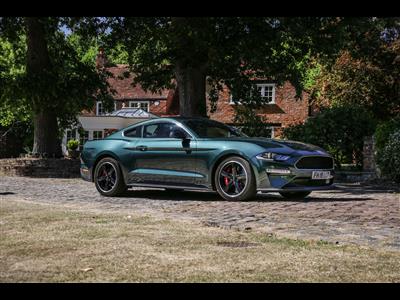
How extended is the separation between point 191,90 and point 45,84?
4.87m

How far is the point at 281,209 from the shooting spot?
31.2 ft

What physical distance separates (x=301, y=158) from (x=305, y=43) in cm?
1044

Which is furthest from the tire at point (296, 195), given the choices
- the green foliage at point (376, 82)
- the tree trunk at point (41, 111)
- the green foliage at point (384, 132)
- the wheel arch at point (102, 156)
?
the green foliage at point (376, 82)

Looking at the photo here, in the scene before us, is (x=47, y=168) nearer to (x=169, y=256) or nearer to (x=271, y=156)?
(x=271, y=156)

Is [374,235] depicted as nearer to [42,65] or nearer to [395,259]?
[395,259]

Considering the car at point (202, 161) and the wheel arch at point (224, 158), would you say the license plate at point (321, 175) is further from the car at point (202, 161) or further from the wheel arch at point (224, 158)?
the wheel arch at point (224, 158)

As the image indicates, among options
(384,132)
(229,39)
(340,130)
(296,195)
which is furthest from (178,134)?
(340,130)

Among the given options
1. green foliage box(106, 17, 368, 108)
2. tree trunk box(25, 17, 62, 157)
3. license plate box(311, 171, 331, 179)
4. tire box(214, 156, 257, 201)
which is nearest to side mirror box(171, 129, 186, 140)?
tire box(214, 156, 257, 201)

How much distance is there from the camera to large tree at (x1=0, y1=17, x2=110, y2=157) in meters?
20.8

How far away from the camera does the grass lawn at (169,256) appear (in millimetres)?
4766

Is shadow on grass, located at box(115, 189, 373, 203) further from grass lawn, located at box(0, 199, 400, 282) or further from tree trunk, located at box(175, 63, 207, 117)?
tree trunk, located at box(175, 63, 207, 117)

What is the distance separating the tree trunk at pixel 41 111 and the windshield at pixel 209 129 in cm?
1108

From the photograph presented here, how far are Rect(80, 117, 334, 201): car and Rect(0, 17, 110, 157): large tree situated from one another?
8.90m
